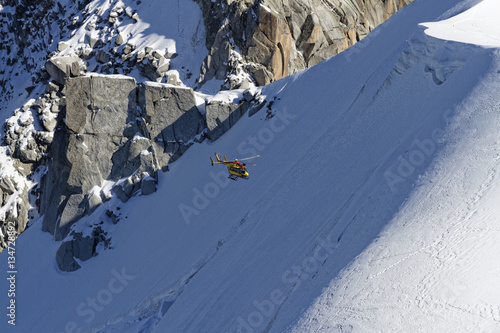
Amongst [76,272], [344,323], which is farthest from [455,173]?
[76,272]

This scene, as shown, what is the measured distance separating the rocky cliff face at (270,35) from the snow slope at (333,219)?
416 centimetres

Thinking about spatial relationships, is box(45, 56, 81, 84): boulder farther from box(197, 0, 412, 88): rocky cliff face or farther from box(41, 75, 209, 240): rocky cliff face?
box(197, 0, 412, 88): rocky cliff face

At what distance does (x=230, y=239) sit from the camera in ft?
122

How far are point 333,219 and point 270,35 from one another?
2206 centimetres

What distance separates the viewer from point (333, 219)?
30.8 metres

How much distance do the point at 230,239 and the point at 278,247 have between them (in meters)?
5.58

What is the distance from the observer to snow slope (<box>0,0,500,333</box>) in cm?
2388

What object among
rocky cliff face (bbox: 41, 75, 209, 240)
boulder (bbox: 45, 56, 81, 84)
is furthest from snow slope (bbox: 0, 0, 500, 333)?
boulder (bbox: 45, 56, 81, 84)

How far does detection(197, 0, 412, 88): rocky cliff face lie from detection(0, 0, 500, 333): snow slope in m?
4.16

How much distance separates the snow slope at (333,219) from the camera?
78.3ft

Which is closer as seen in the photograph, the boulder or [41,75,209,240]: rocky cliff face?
[41,75,209,240]: rocky cliff face

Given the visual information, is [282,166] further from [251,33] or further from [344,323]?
[344,323]

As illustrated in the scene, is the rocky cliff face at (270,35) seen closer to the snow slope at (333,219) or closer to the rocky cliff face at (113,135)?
the snow slope at (333,219)

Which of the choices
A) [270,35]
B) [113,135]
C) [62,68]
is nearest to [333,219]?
[113,135]
